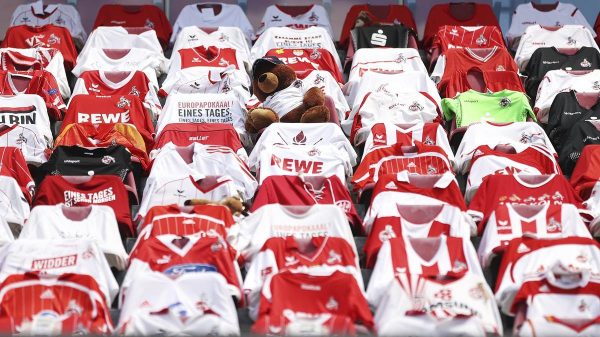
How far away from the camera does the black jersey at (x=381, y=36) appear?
11.7 metres

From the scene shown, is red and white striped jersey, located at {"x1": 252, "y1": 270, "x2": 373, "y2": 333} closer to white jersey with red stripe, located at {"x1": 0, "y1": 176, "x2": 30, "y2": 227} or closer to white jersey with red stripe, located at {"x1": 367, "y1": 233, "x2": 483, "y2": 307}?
white jersey with red stripe, located at {"x1": 367, "y1": 233, "x2": 483, "y2": 307}

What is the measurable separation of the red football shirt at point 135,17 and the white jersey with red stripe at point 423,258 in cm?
445

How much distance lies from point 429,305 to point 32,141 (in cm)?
327

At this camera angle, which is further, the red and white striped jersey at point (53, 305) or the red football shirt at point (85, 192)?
the red football shirt at point (85, 192)

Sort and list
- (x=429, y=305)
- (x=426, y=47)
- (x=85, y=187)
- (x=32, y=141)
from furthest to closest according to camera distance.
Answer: (x=426, y=47)
(x=32, y=141)
(x=85, y=187)
(x=429, y=305)

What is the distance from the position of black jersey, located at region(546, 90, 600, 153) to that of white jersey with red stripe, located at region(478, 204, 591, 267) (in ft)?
4.26

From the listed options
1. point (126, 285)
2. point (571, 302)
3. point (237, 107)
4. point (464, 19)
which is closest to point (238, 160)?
point (237, 107)

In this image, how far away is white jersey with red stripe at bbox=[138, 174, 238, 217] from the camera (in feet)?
29.4

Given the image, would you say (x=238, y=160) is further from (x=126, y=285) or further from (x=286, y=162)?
(x=126, y=285)

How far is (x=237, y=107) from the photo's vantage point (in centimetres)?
1031

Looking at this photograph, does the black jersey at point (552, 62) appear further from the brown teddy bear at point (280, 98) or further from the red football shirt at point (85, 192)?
the red football shirt at point (85, 192)

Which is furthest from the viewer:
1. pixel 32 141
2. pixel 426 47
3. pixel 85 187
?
pixel 426 47

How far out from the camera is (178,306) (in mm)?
7727

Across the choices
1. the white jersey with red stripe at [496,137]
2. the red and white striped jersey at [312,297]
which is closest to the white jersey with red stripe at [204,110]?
the white jersey with red stripe at [496,137]
